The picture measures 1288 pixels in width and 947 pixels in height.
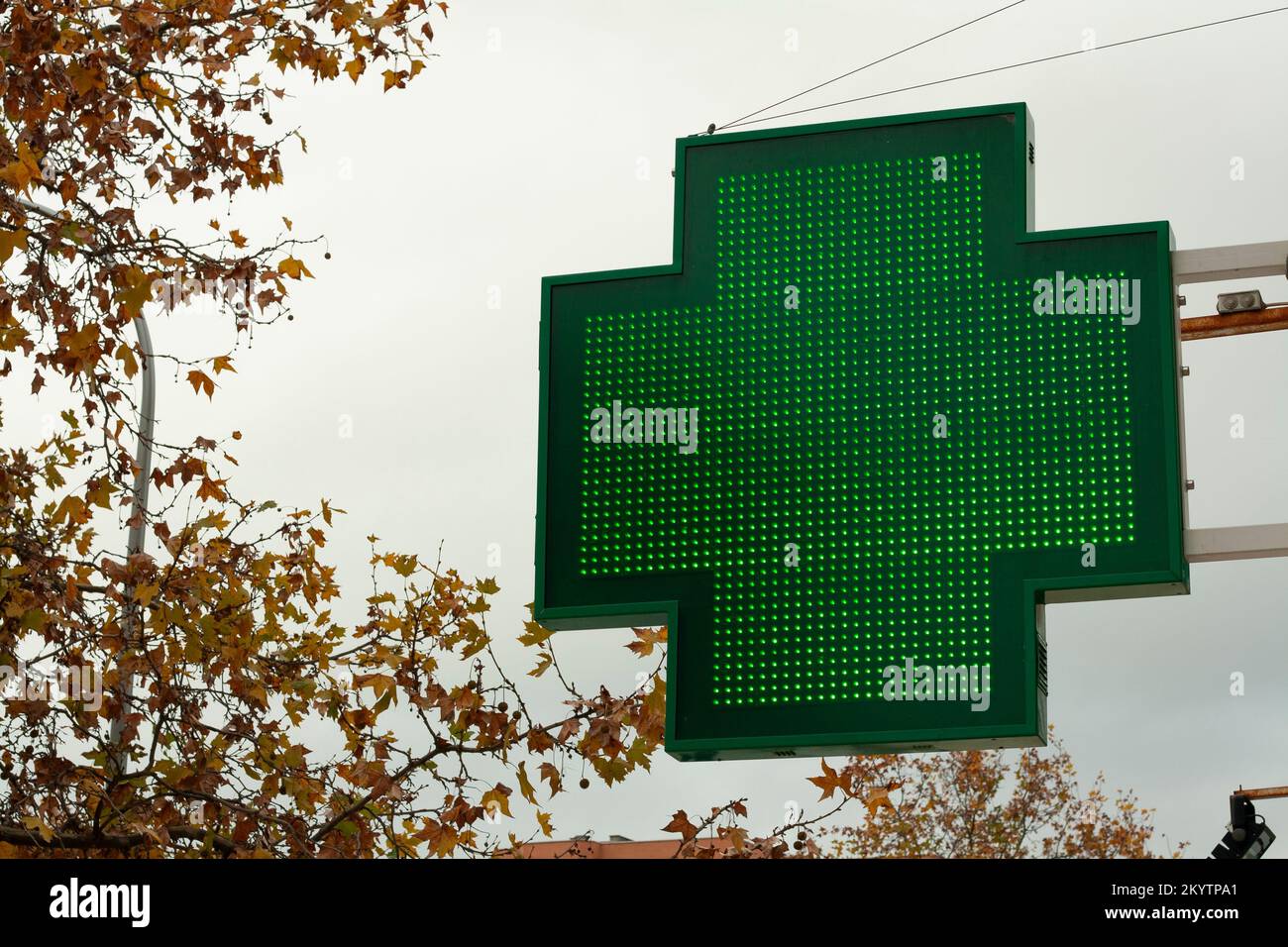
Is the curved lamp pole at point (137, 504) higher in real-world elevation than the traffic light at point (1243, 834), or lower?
higher

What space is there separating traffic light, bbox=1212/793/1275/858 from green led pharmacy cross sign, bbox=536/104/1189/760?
12.7 meters

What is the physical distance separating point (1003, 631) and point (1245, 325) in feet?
6.20

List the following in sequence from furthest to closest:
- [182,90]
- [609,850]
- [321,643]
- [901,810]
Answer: [609,850], [901,810], [321,643], [182,90]

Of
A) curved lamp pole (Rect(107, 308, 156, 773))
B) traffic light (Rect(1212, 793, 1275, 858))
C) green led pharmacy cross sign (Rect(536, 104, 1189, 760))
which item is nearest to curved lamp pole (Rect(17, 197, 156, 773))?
curved lamp pole (Rect(107, 308, 156, 773))

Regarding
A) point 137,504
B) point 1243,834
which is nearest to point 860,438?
point 137,504

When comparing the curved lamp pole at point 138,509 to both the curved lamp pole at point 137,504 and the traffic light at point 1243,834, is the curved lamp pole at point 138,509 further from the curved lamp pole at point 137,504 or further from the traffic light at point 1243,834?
the traffic light at point 1243,834

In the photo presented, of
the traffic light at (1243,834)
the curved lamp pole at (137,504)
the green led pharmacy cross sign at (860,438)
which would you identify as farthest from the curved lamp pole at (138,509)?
the traffic light at (1243,834)

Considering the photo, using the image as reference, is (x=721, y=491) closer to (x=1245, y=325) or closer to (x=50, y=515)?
(x=1245, y=325)

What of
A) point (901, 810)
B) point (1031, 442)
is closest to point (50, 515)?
point (1031, 442)

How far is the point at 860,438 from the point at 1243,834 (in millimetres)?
13130

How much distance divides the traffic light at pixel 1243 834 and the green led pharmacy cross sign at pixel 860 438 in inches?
502

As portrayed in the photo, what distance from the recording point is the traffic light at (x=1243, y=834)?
19086mm

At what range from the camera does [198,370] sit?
9883 millimetres

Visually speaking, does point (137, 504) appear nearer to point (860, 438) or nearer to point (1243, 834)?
point (860, 438)
